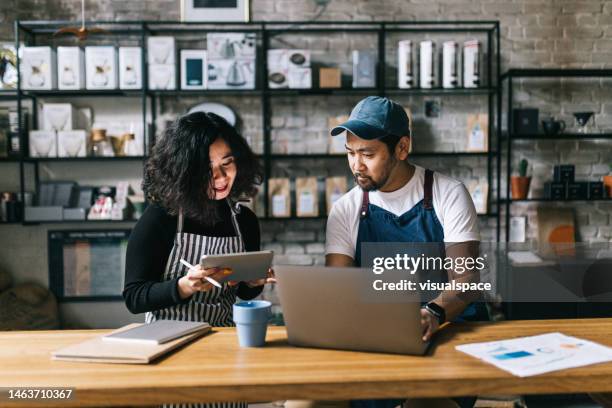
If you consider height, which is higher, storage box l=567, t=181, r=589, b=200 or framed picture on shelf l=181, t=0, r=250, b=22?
framed picture on shelf l=181, t=0, r=250, b=22

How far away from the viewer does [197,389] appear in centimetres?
117

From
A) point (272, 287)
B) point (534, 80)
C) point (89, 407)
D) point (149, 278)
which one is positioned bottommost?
point (272, 287)

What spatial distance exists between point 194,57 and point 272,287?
66.6 inches

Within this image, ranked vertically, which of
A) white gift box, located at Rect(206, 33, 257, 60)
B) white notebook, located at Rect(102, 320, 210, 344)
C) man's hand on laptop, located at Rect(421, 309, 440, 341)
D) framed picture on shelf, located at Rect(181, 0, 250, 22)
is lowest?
white notebook, located at Rect(102, 320, 210, 344)

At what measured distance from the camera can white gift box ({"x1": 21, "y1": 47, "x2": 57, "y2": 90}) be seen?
12.5 feet

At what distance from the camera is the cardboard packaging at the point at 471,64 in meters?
3.85

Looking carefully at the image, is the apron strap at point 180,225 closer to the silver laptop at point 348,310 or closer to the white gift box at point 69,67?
the silver laptop at point 348,310

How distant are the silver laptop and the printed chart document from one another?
0.16 m

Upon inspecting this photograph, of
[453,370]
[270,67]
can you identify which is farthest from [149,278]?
[270,67]

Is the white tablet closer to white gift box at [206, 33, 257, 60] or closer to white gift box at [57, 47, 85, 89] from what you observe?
white gift box at [206, 33, 257, 60]

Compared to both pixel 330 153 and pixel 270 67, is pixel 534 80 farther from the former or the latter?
pixel 270 67

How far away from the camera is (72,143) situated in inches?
152

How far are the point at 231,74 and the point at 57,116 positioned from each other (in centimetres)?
124

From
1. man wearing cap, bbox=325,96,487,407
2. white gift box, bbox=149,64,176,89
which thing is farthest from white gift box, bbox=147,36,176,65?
man wearing cap, bbox=325,96,487,407
